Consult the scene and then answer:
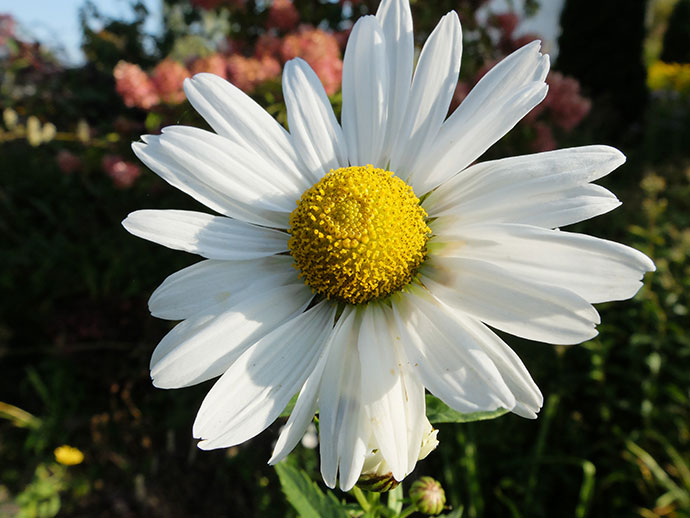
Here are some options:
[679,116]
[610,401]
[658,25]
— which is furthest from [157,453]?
[658,25]

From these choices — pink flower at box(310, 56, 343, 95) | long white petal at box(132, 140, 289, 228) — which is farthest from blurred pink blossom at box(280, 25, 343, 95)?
long white petal at box(132, 140, 289, 228)

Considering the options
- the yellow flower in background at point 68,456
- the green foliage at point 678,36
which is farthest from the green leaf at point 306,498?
the green foliage at point 678,36

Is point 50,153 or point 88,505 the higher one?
point 50,153

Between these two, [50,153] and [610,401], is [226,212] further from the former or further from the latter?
[50,153]

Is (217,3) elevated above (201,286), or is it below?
above

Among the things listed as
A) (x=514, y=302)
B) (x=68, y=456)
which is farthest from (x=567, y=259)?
(x=68, y=456)

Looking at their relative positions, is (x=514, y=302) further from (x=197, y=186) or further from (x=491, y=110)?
(x=197, y=186)

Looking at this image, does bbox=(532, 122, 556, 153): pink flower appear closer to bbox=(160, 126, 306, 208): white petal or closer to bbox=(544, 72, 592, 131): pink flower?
bbox=(544, 72, 592, 131): pink flower
